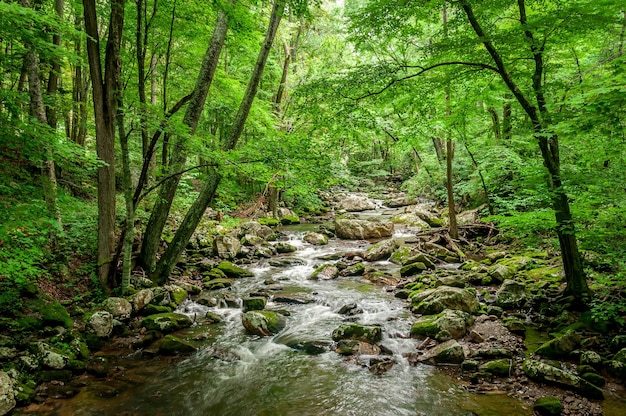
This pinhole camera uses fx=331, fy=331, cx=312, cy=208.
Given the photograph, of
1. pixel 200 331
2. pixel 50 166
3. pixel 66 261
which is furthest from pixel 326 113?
pixel 66 261

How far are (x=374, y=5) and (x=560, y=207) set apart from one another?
5.08m

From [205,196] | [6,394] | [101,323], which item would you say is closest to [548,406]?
[6,394]

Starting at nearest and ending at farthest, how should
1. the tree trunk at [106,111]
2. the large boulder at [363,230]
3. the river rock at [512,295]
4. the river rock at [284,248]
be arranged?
the tree trunk at [106,111], the river rock at [512,295], the river rock at [284,248], the large boulder at [363,230]

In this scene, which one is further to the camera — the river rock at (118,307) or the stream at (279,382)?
the river rock at (118,307)

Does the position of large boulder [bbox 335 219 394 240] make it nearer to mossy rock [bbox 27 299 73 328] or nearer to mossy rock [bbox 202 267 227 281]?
mossy rock [bbox 202 267 227 281]

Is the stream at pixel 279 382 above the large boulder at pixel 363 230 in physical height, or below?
below

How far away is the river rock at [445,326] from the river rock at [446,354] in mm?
383

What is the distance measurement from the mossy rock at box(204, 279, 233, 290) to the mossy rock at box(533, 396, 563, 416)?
789 cm

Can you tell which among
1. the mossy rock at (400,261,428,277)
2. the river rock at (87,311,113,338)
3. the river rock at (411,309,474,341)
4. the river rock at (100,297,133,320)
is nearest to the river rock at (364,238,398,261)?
the mossy rock at (400,261,428,277)

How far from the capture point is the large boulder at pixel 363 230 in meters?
16.0

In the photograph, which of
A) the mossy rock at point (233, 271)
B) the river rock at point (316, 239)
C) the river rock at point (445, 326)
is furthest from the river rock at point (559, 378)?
the river rock at point (316, 239)

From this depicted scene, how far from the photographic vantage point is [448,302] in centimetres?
738

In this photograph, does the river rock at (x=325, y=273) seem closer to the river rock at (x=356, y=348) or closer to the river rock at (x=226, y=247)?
the river rock at (x=226, y=247)

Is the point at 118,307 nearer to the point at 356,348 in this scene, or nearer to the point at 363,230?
the point at 356,348
